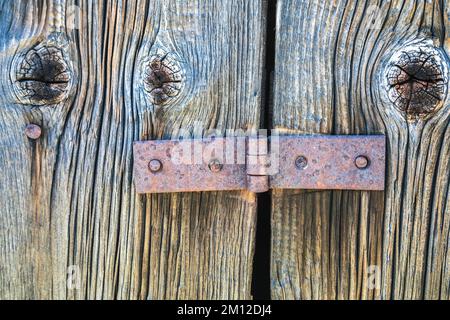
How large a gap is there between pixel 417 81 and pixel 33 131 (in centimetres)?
93

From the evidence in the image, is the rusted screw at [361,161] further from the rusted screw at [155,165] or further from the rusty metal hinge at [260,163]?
the rusted screw at [155,165]

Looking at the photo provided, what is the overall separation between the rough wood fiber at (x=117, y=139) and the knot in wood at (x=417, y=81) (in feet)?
1.06

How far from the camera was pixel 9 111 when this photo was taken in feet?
4.49

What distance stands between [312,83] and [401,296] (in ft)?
1.87

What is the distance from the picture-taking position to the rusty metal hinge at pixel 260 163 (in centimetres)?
129

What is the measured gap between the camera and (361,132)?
4.31 feet

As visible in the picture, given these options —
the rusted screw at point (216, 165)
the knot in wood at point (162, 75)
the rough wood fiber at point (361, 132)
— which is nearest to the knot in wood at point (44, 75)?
the knot in wood at point (162, 75)

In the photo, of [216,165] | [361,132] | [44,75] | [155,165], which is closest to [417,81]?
[361,132]

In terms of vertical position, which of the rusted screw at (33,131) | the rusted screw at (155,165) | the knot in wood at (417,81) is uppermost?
the knot in wood at (417,81)

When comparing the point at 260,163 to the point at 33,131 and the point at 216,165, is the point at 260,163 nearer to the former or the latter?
the point at 216,165

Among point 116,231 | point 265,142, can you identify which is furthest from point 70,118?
point 265,142

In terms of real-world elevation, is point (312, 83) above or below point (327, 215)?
above

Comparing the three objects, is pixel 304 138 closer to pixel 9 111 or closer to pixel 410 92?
pixel 410 92

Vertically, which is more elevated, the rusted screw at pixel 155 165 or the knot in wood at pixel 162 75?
the knot in wood at pixel 162 75
